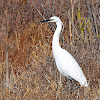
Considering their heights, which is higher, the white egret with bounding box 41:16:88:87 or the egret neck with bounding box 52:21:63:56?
the egret neck with bounding box 52:21:63:56

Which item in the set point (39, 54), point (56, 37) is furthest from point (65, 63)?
point (39, 54)

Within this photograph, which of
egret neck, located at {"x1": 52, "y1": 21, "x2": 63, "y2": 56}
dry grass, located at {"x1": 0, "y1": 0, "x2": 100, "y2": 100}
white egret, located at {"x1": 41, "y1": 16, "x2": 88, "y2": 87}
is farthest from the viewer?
egret neck, located at {"x1": 52, "y1": 21, "x2": 63, "y2": 56}

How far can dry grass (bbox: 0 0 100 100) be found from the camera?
7.59 ft

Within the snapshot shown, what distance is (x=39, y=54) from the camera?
10.7 ft

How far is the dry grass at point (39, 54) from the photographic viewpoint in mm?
2314

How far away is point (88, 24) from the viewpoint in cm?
365

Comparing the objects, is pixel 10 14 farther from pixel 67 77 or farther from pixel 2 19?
pixel 67 77

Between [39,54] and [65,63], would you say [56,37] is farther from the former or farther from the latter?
Result: [39,54]

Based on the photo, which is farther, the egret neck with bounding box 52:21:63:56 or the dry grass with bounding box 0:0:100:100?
the egret neck with bounding box 52:21:63:56

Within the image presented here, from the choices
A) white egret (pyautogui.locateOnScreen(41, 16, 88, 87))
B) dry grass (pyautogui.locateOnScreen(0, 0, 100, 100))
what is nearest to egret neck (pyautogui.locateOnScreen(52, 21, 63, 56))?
white egret (pyautogui.locateOnScreen(41, 16, 88, 87))

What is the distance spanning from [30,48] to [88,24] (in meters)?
0.83

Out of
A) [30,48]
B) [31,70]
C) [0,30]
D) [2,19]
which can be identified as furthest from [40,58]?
[2,19]

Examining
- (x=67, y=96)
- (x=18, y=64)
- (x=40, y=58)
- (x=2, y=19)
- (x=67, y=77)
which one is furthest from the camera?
(x=2, y=19)

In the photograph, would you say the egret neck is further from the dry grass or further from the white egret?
the dry grass
